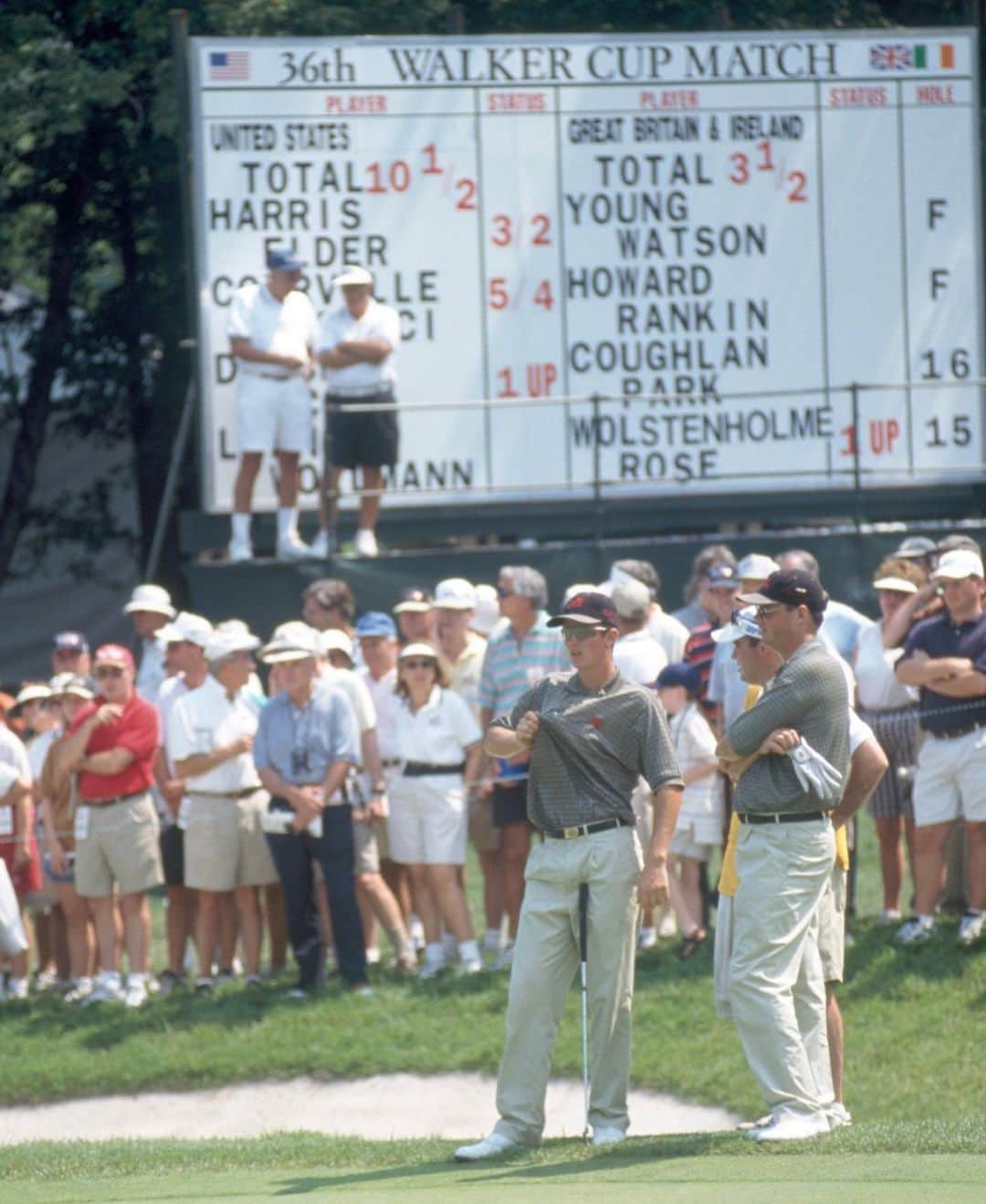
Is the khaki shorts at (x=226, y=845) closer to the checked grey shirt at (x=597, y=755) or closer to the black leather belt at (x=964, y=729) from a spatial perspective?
the black leather belt at (x=964, y=729)

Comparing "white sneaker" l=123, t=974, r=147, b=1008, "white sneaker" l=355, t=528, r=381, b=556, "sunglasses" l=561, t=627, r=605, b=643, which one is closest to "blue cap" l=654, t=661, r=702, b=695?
"white sneaker" l=123, t=974, r=147, b=1008

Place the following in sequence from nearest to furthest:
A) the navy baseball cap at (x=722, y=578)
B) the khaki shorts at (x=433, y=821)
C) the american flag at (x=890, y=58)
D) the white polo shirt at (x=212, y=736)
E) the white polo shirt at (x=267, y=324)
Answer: the navy baseball cap at (x=722, y=578)
the khaki shorts at (x=433, y=821)
the white polo shirt at (x=212, y=736)
the white polo shirt at (x=267, y=324)
the american flag at (x=890, y=58)

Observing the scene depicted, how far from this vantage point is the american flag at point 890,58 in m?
16.6

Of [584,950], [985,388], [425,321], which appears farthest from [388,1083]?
[985,388]

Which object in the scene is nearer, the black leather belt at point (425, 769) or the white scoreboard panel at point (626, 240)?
the black leather belt at point (425, 769)

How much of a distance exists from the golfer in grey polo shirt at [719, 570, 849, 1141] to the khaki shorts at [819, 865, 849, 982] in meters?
0.33

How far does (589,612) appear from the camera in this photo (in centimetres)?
846

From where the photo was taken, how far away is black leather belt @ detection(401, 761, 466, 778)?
12.5 metres

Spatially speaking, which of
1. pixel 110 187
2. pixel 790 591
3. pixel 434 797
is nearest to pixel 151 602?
pixel 434 797

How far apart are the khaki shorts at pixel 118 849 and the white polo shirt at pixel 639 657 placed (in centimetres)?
276

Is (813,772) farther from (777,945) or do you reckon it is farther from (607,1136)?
(607,1136)

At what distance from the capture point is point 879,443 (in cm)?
1664

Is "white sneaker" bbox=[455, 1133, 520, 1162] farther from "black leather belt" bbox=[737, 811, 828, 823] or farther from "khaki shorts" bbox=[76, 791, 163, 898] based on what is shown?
"khaki shorts" bbox=[76, 791, 163, 898]

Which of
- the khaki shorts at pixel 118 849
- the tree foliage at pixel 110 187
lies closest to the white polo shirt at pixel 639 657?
the khaki shorts at pixel 118 849
